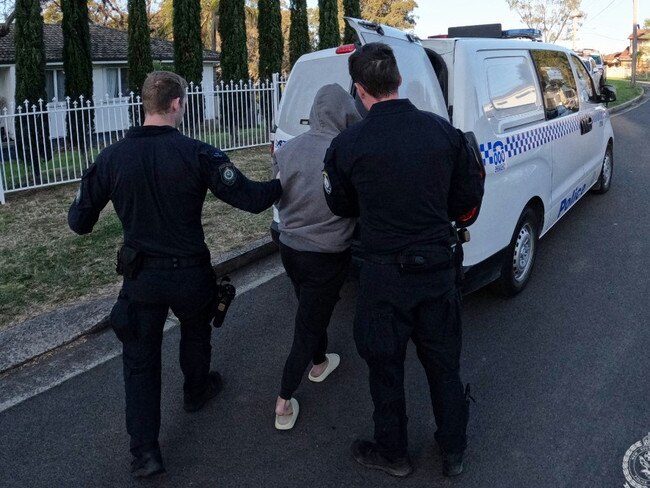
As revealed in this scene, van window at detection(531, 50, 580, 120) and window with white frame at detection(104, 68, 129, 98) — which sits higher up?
window with white frame at detection(104, 68, 129, 98)

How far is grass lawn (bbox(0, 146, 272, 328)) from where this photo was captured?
195 inches

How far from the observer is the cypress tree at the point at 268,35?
17.9m

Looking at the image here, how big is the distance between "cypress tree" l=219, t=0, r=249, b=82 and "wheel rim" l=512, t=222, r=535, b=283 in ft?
44.8

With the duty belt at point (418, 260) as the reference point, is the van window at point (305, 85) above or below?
above

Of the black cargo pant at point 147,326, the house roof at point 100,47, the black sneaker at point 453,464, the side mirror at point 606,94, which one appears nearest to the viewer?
the black sneaker at point 453,464

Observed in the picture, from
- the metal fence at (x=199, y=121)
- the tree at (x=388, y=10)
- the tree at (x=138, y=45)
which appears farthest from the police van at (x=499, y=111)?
the tree at (x=388, y=10)

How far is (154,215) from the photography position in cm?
279

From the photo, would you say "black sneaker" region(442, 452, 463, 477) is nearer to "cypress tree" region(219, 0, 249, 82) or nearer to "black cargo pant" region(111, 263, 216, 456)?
"black cargo pant" region(111, 263, 216, 456)

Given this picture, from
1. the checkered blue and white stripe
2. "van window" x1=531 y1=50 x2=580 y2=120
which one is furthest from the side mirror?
the checkered blue and white stripe

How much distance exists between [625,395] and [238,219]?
4.57 meters

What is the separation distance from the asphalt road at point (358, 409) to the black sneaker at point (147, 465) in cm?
6

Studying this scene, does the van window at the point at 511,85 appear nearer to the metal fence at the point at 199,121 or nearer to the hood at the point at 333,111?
the hood at the point at 333,111

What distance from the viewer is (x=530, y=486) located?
2.67 m

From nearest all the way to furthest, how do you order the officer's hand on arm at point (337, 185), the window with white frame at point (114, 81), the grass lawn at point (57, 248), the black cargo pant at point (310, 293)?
A: the officer's hand on arm at point (337, 185) → the black cargo pant at point (310, 293) → the grass lawn at point (57, 248) → the window with white frame at point (114, 81)
